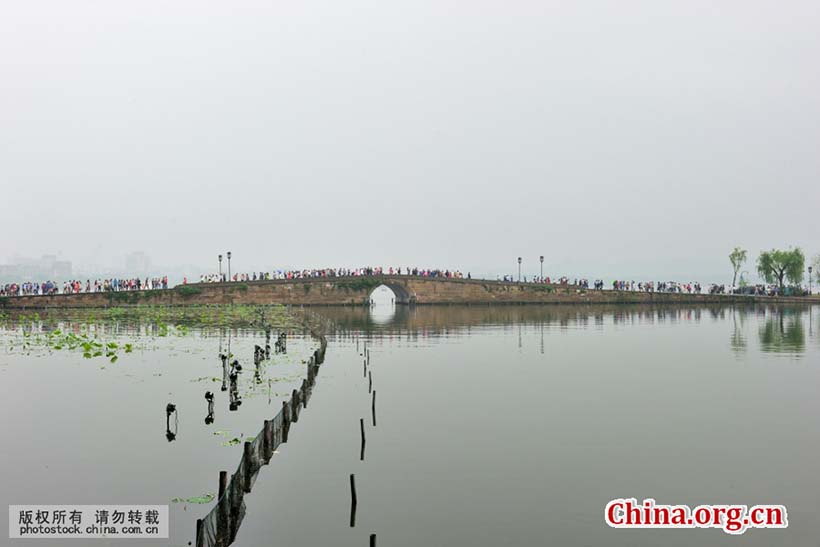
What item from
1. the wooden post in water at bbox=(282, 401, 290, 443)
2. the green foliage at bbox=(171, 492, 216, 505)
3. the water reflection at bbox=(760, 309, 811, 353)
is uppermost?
the wooden post in water at bbox=(282, 401, 290, 443)

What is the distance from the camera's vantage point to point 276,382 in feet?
83.0

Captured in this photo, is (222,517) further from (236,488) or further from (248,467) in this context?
(248,467)

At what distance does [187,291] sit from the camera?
79.0 m

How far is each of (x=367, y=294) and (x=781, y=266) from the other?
57143mm

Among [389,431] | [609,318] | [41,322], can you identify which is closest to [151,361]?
[389,431]

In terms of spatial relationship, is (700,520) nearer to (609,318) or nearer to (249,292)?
(609,318)

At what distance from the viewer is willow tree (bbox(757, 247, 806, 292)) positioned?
3981 inches

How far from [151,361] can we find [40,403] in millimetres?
9658

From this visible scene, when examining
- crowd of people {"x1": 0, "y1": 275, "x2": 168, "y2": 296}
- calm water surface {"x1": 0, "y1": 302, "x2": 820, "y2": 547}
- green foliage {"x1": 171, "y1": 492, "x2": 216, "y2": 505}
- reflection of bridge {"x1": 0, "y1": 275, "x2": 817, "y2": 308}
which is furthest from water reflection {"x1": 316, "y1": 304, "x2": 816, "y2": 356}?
crowd of people {"x1": 0, "y1": 275, "x2": 168, "y2": 296}

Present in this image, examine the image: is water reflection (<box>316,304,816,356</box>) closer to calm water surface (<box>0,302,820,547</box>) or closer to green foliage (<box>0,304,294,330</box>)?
green foliage (<box>0,304,294,330</box>)

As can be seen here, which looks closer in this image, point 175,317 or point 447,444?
point 447,444

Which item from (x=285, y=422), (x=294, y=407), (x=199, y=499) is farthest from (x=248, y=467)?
(x=294, y=407)

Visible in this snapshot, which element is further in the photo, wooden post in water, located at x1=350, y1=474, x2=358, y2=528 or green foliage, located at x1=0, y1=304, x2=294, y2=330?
green foliage, located at x1=0, y1=304, x2=294, y2=330

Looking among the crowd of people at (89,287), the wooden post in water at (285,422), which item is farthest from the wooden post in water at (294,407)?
the crowd of people at (89,287)
